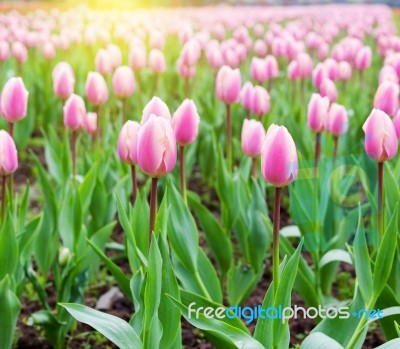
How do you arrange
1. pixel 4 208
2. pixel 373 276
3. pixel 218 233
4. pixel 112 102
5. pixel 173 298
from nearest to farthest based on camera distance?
pixel 173 298, pixel 373 276, pixel 4 208, pixel 218 233, pixel 112 102

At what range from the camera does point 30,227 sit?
7.11 feet

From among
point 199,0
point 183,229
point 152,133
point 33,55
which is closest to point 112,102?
point 33,55

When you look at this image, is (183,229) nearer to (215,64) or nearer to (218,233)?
(218,233)

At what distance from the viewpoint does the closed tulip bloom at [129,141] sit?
1.86 m

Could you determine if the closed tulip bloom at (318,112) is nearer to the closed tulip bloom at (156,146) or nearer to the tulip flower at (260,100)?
the tulip flower at (260,100)

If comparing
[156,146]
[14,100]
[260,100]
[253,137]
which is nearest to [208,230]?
[253,137]

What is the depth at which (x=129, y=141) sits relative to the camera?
1911mm

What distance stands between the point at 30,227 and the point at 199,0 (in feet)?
91.5

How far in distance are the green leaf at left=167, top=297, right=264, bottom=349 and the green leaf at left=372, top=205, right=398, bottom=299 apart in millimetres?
350

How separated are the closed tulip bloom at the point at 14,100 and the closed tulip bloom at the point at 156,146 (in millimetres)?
841

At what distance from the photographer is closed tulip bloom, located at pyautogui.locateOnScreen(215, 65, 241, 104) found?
2.59m

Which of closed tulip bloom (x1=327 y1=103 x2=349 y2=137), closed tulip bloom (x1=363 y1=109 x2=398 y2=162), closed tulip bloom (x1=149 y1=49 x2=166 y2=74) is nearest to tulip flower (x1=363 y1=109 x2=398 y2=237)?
closed tulip bloom (x1=363 y1=109 x2=398 y2=162)

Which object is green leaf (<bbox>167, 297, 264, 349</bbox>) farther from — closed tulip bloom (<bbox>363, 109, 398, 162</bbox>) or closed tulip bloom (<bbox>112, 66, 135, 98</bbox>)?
closed tulip bloom (<bbox>112, 66, 135, 98</bbox>)

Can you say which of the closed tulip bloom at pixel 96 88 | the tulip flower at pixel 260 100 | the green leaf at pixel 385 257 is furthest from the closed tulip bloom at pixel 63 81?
the green leaf at pixel 385 257
